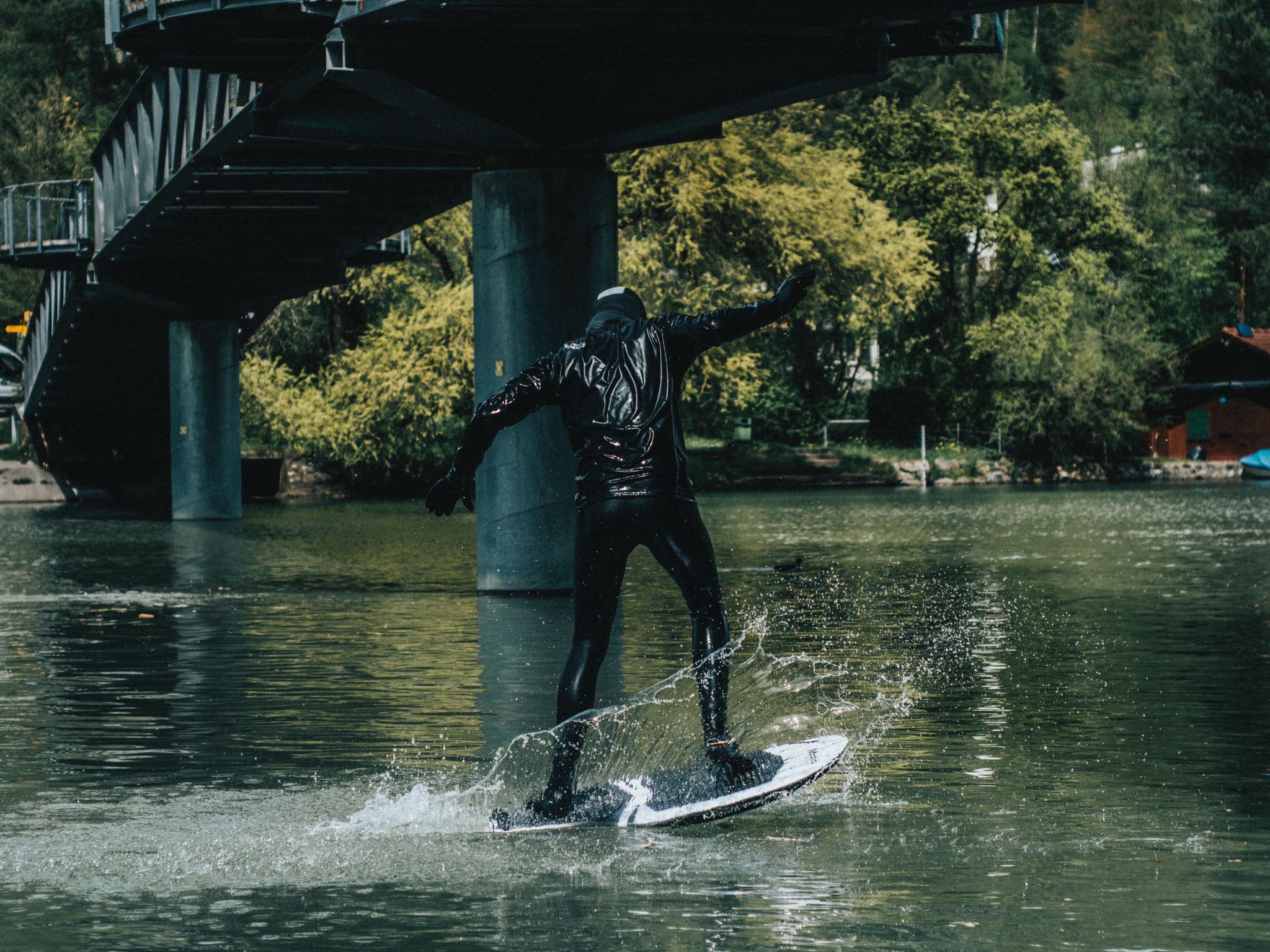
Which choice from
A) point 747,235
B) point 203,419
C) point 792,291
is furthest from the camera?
point 747,235

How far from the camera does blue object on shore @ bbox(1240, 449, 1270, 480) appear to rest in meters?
70.8

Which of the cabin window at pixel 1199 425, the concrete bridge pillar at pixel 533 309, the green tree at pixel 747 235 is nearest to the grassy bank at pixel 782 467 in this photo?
the green tree at pixel 747 235

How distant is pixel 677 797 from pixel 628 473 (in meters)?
1.31

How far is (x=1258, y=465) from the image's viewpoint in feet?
233

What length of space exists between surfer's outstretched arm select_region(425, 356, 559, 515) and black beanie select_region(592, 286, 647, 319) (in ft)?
1.30

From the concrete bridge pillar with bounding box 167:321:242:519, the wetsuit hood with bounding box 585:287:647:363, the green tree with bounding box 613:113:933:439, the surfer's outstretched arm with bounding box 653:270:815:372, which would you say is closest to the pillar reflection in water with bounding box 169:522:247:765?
the wetsuit hood with bounding box 585:287:647:363

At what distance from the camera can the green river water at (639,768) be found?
21.5ft

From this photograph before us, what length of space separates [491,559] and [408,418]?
1353 inches

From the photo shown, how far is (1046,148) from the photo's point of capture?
7194 cm

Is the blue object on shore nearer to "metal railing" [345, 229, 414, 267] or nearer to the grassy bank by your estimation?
the grassy bank

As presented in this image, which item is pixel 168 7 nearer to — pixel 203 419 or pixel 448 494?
pixel 448 494

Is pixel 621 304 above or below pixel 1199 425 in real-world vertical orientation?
above

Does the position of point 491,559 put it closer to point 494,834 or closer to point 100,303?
point 494,834

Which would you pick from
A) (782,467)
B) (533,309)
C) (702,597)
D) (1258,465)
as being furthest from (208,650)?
Result: (1258,465)
